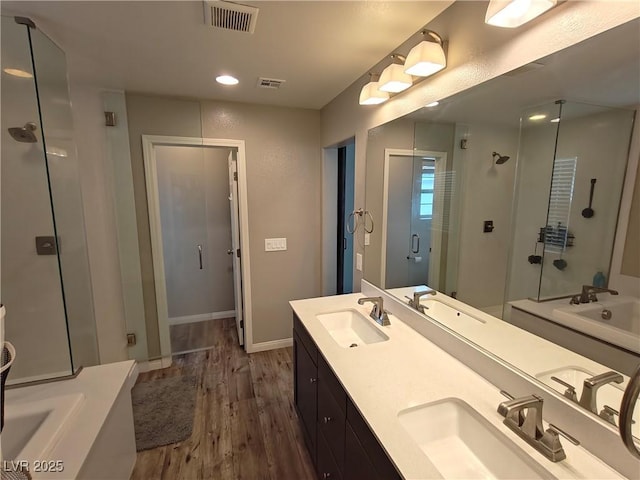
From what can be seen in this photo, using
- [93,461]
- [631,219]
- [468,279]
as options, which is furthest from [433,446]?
[93,461]

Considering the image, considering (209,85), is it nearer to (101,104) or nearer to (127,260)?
(101,104)

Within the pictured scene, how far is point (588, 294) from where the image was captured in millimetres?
983

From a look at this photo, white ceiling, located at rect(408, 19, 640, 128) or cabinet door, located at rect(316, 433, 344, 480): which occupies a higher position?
white ceiling, located at rect(408, 19, 640, 128)

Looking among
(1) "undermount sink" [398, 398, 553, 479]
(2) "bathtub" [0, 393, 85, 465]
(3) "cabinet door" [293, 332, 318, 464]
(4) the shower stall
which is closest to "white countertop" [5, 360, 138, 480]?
(2) "bathtub" [0, 393, 85, 465]

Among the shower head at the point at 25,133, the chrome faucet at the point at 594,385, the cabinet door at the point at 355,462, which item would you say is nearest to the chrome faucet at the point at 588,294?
the chrome faucet at the point at 594,385

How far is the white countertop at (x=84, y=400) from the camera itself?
121 cm

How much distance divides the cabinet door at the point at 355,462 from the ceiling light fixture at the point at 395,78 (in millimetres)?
1704

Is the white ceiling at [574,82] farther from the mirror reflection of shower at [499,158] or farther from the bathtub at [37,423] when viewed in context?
the bathtub at [37,423]

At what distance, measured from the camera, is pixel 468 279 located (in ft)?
4.91

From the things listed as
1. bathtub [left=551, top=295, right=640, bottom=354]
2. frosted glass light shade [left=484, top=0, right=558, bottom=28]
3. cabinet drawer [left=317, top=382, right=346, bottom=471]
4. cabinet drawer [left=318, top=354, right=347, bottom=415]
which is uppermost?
frosted glass light shade [left=484, top=0, right=558, bottom=28]

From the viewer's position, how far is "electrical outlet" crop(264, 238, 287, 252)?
309 cm

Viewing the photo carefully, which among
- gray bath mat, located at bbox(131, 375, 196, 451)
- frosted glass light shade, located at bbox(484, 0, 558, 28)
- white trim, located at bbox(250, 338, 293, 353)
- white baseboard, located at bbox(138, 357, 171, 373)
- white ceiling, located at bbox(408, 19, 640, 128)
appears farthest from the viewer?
white trim, located at bbox(250, 338, 293, 353)

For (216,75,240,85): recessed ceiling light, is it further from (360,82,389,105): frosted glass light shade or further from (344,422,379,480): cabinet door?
(344,422,379,480): cabinet door

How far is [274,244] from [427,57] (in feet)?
7.17
